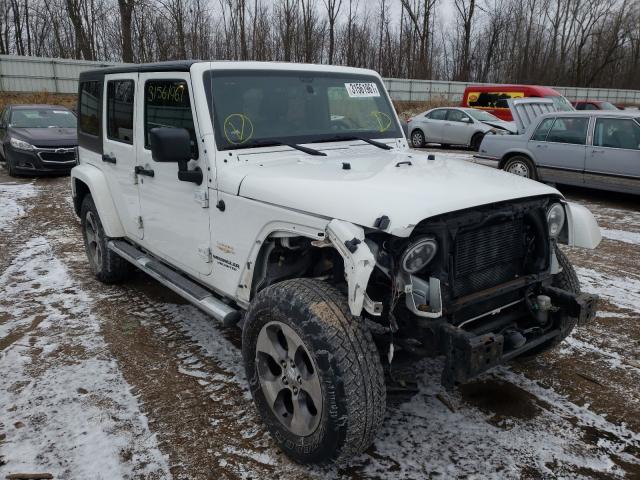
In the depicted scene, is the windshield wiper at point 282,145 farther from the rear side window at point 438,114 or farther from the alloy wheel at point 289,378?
the rear side window at point 438,114

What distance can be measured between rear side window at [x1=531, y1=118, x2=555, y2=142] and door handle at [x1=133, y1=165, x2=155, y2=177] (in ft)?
28.1

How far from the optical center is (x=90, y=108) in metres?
5.42

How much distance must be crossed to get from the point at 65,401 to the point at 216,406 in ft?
3.22

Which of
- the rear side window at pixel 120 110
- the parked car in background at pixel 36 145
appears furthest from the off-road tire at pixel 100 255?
the parked car in background at pixel 36 145

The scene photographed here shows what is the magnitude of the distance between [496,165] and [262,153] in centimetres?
922

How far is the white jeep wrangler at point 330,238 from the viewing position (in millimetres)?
2529

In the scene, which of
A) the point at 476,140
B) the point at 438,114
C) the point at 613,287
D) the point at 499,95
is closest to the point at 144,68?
the point at 613,287

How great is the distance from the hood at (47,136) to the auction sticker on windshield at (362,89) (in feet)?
29.6

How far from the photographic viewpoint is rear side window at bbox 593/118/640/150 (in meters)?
8.98

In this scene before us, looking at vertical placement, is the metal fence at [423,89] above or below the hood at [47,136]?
above

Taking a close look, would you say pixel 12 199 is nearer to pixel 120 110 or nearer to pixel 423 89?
pixel 120 110

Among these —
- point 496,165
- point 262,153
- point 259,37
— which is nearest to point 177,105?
point 262,153

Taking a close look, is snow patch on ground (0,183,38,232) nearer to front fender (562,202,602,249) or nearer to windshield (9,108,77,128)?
windshield (9,108,77,128)

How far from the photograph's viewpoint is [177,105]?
148 inches
